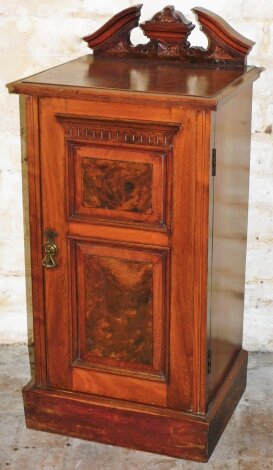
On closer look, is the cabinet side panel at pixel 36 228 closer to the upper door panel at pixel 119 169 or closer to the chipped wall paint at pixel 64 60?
the upper door panel at pixel 119 169

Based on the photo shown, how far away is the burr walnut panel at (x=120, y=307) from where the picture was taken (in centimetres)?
289

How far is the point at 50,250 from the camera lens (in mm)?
2969

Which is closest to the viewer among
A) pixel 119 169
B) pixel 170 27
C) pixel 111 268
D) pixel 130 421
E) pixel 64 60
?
pixel 119 169

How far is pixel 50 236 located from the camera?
2959 mm

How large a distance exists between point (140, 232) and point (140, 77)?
51cm

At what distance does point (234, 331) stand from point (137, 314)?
526mm

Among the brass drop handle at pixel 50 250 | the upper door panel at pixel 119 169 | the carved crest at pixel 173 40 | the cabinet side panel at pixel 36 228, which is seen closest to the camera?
the upper door panel at pixel 119 169

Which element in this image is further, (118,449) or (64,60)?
(64,60)

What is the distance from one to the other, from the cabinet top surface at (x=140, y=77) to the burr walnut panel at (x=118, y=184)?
0.63 feet

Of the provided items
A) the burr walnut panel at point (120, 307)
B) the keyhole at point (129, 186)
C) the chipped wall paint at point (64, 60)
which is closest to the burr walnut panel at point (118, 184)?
the keyhole at point (129, 186)

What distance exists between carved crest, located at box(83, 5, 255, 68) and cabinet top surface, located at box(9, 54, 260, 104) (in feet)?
0.14

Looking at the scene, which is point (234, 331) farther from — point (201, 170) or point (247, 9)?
point (247, 9)

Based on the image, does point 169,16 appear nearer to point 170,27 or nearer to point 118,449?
point 170,27

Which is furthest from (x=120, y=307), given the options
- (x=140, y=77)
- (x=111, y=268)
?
(x=140, y=77)
